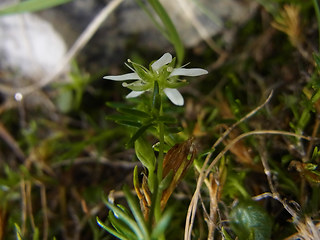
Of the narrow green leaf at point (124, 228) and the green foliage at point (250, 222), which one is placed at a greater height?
the narrow green leaf at point (124, 228)

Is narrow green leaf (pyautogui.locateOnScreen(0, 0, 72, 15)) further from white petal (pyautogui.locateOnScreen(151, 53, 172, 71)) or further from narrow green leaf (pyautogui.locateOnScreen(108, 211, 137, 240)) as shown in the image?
narrow green leaf (pyautogui.locateOnScreen(108, 211, 137, 240))

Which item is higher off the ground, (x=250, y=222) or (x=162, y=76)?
(x=162, y=76)

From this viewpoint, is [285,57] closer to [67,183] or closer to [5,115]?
[67,183]

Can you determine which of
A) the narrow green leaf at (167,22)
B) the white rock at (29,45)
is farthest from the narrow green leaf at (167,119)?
the white rock at (29,45)

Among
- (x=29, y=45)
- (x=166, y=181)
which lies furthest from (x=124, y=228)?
(x=29, y=45)

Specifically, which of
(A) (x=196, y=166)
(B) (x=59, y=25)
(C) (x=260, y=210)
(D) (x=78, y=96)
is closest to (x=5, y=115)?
(D) (x=78, y=96)

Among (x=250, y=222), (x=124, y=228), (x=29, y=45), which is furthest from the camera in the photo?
(x=29, y=45)

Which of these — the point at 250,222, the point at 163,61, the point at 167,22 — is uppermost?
the point at 167,22

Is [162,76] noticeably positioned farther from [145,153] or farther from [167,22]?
[167,22]

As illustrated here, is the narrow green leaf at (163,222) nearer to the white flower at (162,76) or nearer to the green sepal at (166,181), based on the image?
the green sepal at (166,181)
